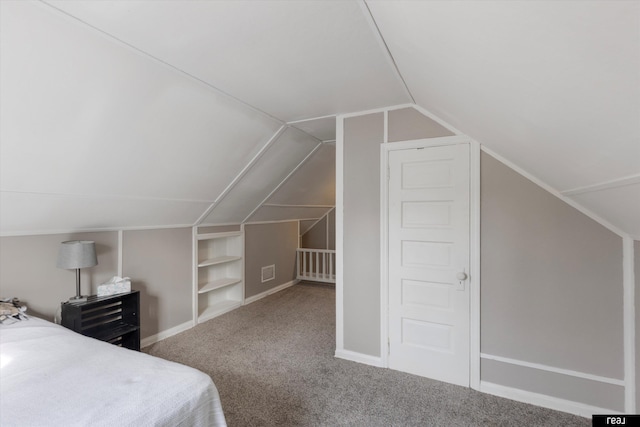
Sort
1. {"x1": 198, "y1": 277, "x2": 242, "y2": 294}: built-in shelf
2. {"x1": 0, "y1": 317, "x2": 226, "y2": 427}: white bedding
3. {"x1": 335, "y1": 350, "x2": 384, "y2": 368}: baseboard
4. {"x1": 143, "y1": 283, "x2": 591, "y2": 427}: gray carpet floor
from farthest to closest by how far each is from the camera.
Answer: {"x1": 198, "y1": 277, "x2": 242, "y2": 294}: built-in shelf < {"x1": 335, "y1": 350, "x2": 384, "y2": 368}: baseboard < {"x1": 143, "y1": 283, "x2": 591, "y2": 427}: gray carpet floor < {"x1": 0, "y1": 317, "x2": 226, "y2": 427}: white bedding

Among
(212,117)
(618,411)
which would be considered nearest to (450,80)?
(212,117)

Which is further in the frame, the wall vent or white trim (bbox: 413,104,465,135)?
the wall vent


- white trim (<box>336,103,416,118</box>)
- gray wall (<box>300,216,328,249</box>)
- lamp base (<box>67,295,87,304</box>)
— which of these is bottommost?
lamp base (<box>67,295,87,304</box>)

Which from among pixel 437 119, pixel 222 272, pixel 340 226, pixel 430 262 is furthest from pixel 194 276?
pixel 437 119

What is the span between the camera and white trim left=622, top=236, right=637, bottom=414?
1945 millimetres

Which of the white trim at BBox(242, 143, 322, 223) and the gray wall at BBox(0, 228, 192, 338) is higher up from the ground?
the white trim at BBox(242, 143, 322, 223)

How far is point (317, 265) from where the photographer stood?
568 cm

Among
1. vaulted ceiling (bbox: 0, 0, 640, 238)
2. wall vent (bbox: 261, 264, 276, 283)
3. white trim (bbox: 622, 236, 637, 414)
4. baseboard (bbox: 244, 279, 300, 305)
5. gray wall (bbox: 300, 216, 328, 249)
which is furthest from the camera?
gray wall (bbox: 300, 216, 328, 249)

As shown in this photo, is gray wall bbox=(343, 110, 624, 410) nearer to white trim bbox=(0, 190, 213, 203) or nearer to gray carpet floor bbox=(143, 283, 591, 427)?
gray carpet floor bbox=(143, 283, 591, 427)

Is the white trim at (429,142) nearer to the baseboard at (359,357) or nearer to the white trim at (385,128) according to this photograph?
the white trim at (385,128)

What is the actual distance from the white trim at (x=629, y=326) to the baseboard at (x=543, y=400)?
0.16 meters

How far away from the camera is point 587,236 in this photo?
2094 mm

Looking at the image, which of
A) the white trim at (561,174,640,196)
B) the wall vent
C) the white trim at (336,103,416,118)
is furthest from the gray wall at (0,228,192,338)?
the white trim at (561,174,640,196)

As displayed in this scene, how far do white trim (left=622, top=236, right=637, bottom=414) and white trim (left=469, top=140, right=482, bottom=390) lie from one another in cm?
85
